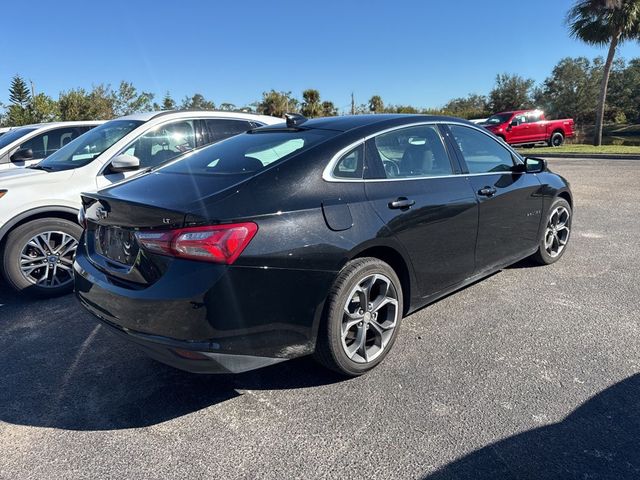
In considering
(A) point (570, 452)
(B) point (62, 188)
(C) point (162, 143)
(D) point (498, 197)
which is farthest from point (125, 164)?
(A) point (570, 452)

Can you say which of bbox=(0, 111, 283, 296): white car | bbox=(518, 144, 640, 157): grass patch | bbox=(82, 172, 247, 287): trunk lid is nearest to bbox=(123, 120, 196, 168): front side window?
bbox=(0, 111, 283, 296): white car

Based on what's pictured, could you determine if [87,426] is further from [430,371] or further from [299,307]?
[430,371]

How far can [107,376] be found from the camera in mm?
3225

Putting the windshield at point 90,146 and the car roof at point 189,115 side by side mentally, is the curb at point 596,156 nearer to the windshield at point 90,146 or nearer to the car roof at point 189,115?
the car roof at point 189,115

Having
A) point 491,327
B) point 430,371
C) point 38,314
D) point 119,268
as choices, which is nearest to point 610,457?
point 430,371

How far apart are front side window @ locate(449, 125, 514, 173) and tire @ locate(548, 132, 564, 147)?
2131cm

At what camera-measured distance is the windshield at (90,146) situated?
200 inches

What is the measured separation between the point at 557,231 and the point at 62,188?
17.1 ft

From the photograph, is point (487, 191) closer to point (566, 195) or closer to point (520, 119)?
point (566, 195)

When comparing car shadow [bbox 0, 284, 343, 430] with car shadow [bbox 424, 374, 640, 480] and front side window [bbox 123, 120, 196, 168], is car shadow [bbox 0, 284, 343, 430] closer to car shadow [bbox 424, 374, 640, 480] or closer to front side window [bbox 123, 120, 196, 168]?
car shadow [bbox 424, 374, 640, 480]

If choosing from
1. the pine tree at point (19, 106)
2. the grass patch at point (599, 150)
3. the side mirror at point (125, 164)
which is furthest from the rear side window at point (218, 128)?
the pine tree at point (19, 106)

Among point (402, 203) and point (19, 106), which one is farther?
point (19, 106)

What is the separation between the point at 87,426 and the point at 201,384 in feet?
2.29

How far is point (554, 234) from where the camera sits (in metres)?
5.25
